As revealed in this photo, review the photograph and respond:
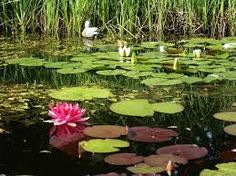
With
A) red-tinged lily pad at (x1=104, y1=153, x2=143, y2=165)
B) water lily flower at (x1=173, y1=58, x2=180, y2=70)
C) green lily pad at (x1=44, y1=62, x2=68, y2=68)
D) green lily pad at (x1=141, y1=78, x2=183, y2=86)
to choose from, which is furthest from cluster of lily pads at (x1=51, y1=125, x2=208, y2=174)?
green lily pad at (x1=44, y1=62, x2=68, y2=68)

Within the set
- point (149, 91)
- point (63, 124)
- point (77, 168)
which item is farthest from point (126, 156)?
point (149, 91)

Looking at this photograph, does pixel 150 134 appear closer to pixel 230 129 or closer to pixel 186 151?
pixel 186 151

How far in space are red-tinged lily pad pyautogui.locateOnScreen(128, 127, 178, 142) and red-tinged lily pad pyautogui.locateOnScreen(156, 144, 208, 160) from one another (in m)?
0.11

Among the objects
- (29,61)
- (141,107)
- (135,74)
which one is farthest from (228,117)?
(29,61)

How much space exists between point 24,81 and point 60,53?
93cm

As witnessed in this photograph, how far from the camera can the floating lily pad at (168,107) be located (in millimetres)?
2269

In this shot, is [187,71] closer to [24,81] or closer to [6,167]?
[24,81]

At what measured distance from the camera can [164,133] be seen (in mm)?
1964

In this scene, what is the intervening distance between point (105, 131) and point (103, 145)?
0.15 metres

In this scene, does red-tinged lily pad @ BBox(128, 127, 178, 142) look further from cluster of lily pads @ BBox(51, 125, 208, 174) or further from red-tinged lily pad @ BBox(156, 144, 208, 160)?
red-tinged lily pad @ BBox(156, 144, 208, 160)

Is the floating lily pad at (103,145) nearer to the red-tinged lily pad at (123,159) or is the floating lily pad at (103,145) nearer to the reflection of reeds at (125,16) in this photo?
the red-tinged lily pad at (123,159)

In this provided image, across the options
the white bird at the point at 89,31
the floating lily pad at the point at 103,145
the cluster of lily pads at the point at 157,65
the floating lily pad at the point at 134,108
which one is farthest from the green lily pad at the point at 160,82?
the white bird at the point at 89,31

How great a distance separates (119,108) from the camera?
7.54 feet

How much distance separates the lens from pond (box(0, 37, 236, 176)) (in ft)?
5.67
